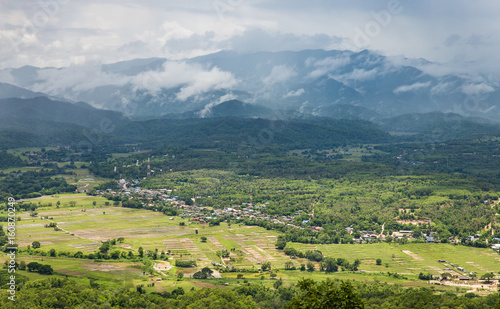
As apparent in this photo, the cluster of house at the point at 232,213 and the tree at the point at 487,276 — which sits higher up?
the cluster of house at the point at 232,213

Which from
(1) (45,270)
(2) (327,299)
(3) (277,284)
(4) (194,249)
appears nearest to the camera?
(2) (327,299)

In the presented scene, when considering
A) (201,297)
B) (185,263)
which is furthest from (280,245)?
(201,297)

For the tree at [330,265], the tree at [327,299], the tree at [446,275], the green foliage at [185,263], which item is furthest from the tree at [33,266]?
the tree at [446,275]

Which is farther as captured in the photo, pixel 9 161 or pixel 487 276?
pixel 9 161

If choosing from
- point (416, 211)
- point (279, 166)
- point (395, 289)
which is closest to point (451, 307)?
point (395, 289)

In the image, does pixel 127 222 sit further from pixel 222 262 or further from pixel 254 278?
pixel 254 278

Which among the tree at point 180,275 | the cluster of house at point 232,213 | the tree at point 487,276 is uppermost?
the cluster of house at point 232,213

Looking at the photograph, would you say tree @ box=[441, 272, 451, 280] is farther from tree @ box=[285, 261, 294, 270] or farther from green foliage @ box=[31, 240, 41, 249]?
green foliage @ box=[31, 240, 41, 249]

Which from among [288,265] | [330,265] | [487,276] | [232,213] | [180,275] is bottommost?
[180,275]

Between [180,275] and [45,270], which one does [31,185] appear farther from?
[180,275]

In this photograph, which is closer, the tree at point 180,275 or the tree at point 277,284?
the tree at point 277,284

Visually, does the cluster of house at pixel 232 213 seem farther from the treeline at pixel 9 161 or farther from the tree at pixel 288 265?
the treeline at pixel 9 161

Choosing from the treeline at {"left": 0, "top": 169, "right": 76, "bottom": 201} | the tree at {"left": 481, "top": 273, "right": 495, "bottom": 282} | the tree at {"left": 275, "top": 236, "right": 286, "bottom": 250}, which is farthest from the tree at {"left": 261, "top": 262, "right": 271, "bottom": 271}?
A: the treeline at {"left": 0, "top": 169, "right": 76, "bottom": 201}
